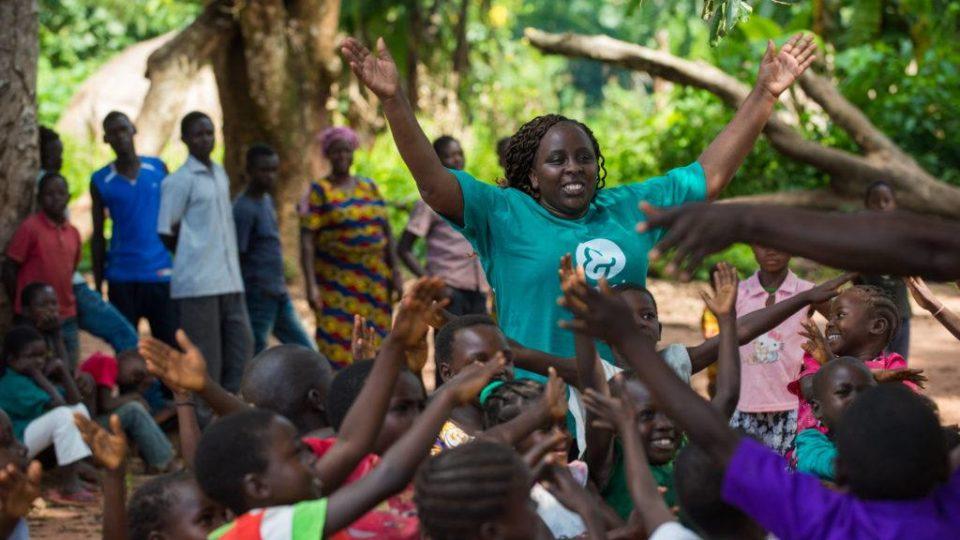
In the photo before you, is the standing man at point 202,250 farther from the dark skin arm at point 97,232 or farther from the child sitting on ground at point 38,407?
the child sitting on ground at point 38,407

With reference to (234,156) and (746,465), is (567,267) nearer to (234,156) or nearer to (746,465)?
(746,465)

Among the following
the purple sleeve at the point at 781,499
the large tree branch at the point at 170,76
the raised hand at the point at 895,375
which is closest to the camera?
the purple sleeve at the point at 781,499

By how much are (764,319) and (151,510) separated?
2096mm

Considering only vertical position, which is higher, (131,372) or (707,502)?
(707,502)

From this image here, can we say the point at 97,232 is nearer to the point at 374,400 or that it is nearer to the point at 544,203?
the point at 544,203

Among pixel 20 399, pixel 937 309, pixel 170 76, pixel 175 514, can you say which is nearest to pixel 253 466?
pixel 175 514

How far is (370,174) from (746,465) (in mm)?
13791

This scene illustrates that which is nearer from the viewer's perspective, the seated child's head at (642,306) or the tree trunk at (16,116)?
the seated child's head at (642,306)

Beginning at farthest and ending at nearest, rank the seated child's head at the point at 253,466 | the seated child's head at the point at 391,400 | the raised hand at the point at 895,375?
1. the raised hand at the point at 895,375
2. the seated child's head at the point at 391,400
3. the seated child's head at the point at 253,466

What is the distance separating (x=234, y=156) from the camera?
39.6ft

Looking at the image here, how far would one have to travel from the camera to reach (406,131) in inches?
153

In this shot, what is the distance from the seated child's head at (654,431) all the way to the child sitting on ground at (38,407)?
3.82 metres

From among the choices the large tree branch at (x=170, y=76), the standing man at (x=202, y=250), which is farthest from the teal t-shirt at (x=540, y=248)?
the large tree branch at (x=170, y=76)

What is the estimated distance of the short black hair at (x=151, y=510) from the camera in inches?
127
